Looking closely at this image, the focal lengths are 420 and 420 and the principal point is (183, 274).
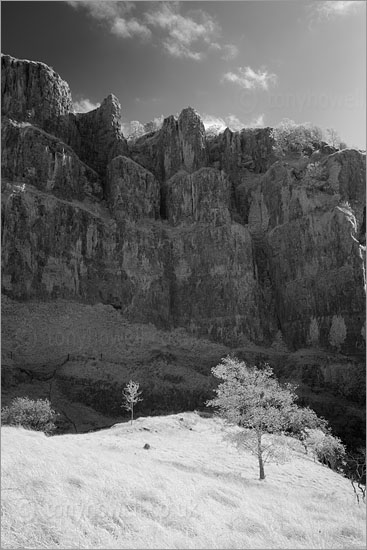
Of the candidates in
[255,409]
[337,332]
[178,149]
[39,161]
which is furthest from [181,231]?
[255,409]

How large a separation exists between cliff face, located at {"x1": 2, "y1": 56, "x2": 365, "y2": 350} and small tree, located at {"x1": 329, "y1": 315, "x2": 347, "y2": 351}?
77 cm

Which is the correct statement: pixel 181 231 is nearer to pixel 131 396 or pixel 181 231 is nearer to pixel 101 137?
pixel 101 137

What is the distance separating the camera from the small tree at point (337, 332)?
70625mm

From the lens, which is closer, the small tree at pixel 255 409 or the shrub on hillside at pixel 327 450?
the small tree at pixel 255 409

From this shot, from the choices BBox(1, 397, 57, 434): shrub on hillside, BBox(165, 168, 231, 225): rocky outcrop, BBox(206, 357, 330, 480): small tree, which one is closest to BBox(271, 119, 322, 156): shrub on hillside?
BBox(165, 168, 231, 225): rocky outcrop

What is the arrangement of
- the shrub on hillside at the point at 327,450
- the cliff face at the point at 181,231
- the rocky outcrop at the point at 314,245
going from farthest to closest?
1. the rocky outcrop at the point at 314,245
2. the cliff face at the point at 181,231
3. the shrub on hillside at the point at 327,450

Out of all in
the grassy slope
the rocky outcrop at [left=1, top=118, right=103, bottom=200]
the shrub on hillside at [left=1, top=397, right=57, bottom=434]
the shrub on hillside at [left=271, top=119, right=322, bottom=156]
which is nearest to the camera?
the grassy slope

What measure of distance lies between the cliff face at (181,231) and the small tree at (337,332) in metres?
0.77

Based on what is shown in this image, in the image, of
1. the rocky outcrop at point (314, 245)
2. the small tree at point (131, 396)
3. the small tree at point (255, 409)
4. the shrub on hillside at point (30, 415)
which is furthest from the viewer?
the rocky outcrop at point (314, 245)

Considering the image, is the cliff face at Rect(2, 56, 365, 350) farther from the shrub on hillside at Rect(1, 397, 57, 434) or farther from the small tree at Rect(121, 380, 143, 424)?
the shrub on hillside at Rect(1, 397, 57, 434)

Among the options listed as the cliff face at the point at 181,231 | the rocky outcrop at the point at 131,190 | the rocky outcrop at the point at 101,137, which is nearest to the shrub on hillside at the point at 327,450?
the cliff face at the point at 181,231

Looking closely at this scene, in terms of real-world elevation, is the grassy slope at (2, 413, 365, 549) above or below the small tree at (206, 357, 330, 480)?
above

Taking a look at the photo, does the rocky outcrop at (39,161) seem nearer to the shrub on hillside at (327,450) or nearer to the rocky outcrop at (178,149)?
the rocky outcrop at (178,149)

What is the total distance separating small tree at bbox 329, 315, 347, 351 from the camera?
70.6 m
